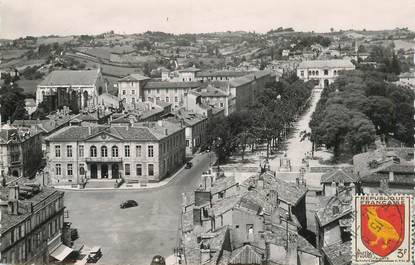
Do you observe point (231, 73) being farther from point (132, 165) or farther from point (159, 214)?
point (159, 214)

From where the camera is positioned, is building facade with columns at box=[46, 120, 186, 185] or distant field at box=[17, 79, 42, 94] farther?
distant field at box=[17, 79, 42, 94]

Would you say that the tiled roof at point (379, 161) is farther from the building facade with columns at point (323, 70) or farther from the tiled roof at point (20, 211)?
the building facade with columns at point (323, 70)

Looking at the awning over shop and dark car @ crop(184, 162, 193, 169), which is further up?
dark car @ crop(184, 162, 193, 169)

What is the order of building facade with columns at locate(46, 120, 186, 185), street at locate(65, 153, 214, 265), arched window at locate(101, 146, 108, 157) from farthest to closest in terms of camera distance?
arched window at locate(101, 146, 108, 157), building facade with columns at locate(46, 120, 186, 185), street at locate(65, 153, 214, 265)

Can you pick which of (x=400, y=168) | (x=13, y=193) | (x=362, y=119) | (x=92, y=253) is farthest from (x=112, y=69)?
(x=13, y=193)

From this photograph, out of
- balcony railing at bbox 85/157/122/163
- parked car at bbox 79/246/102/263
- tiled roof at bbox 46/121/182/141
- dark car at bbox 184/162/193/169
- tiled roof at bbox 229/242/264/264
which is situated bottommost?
parked car at bbox 79/246/102/263

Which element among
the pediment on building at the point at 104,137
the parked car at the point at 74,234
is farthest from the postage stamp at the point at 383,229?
the pediment on building at the point at 104,137

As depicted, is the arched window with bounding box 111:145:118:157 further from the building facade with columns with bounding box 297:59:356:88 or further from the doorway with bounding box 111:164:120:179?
the building facade with columns with bounding box 297:59:356:88

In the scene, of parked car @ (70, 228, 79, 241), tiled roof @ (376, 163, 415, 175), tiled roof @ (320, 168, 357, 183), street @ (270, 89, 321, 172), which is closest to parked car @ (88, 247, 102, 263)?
parked car @ (70, 228, 79, 241)
